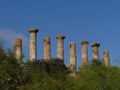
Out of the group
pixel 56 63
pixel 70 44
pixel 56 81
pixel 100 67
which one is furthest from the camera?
pixel 70 44

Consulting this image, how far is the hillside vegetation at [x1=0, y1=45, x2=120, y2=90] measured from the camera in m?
50.3

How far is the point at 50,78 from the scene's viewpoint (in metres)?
55.7

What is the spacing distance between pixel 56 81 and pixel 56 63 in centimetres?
2133

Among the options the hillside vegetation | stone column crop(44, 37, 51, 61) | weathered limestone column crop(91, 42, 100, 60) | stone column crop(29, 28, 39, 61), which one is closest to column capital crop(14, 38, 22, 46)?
stone column crop(29, 28, 39, 61)

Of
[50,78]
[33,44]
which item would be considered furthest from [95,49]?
[50,78]

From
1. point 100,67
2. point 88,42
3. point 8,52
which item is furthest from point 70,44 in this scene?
point 8,52

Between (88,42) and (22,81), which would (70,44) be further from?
(22,81)

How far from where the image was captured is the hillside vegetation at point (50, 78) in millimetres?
50312

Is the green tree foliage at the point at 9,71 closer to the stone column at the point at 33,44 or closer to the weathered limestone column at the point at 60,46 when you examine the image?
the stone column at the point at 33,44

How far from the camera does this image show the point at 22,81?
51.5 m

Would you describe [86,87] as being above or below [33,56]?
below

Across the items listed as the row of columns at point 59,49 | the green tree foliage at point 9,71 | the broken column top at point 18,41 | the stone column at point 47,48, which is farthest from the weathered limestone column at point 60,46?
the green tree foliage at point 9,71

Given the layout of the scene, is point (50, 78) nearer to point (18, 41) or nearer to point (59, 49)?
point (18, 41)

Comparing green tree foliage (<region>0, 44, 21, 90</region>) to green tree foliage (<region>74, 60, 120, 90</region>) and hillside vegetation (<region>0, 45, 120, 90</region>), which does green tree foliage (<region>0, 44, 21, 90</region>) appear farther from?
green tree foliage (<region>74, 60, 120, 90</region>)
